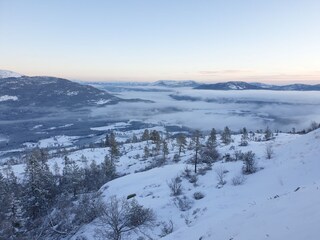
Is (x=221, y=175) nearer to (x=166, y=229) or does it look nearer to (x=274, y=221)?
(x=166, y=229)

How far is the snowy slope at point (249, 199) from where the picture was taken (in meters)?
15.8

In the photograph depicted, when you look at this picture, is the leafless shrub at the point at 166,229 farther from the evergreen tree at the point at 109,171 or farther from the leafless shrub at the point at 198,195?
the evergreen tree at the point at 109,171

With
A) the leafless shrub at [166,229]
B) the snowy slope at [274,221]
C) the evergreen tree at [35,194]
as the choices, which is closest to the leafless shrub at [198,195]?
the leafless shrub at [166,229]

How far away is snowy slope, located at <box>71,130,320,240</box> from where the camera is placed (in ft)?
51.9

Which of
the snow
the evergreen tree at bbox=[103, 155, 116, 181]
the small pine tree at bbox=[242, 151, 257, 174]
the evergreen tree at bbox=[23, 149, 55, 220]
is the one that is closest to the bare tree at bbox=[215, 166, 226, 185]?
the snow

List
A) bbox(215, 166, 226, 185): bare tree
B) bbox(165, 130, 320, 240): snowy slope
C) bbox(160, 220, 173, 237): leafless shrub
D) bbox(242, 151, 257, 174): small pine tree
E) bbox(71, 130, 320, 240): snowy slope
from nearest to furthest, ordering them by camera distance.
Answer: bbox(165, 130, 320, 240): snowy slope
bbox(71, 130, 320, 240): snowy slope
bbox(160, 220, 173, 237): leafless shrub
bbox(215, 166, 226, 185): bare tree
bbox(242, 151, 257, 174): small pine tree

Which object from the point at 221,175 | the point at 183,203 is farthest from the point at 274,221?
the point at 221,175

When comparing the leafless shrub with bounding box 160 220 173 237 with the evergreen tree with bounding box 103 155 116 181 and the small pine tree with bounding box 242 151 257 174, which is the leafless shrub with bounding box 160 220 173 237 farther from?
the evergreen tree with bounding box 103 155 116 181

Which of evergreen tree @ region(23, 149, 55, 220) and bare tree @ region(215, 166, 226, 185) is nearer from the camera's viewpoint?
bare tree @ region(215, 166, 226, 185)

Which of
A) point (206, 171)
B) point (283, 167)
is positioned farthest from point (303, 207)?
point (206, 171)

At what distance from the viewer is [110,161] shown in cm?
10219

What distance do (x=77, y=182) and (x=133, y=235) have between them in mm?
51318

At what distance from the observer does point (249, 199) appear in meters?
37.8

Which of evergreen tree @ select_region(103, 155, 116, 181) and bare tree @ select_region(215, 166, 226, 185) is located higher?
bare tree @ select_region(215, 166, 226, 185)
